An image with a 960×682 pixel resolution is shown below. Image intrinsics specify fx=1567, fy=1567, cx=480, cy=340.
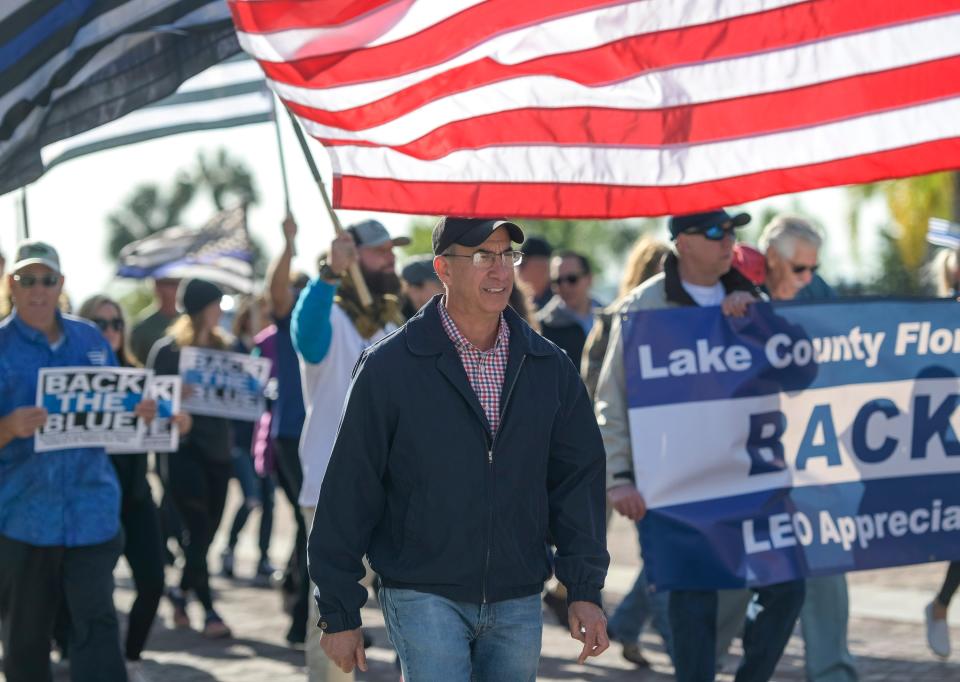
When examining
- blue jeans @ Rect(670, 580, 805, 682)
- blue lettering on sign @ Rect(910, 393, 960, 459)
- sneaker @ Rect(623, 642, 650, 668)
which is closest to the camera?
blue jeans @ Rect(670, 580, 805, 682)

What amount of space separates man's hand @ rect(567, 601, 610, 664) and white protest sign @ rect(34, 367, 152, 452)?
300 cm

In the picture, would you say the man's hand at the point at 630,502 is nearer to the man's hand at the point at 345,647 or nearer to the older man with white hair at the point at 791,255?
the older man with white hair at the point at 791,255

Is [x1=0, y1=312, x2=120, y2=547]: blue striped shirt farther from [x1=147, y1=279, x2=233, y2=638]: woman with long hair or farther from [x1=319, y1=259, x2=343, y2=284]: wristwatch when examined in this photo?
[x1=147, y1=279, x2=233, y2=638]: woman with long hair

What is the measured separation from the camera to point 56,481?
6.67 m

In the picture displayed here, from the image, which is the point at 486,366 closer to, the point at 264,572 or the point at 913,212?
the point at 264,572

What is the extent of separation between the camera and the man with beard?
21.8 feet

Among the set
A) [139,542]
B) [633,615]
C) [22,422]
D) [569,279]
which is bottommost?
[633,615]

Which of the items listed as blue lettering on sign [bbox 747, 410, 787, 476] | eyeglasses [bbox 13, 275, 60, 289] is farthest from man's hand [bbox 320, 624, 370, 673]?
eyeglasses [bbox 13, 275, 60, 289]

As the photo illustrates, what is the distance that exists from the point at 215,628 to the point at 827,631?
14.1 feet

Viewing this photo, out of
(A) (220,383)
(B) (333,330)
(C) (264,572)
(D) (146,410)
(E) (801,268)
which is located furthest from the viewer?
(C) (264,572)

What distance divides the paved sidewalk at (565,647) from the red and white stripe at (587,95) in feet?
10.7

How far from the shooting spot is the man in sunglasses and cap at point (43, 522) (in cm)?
656

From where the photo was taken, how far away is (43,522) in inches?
258

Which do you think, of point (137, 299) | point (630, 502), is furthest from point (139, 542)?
point (137, 299)
